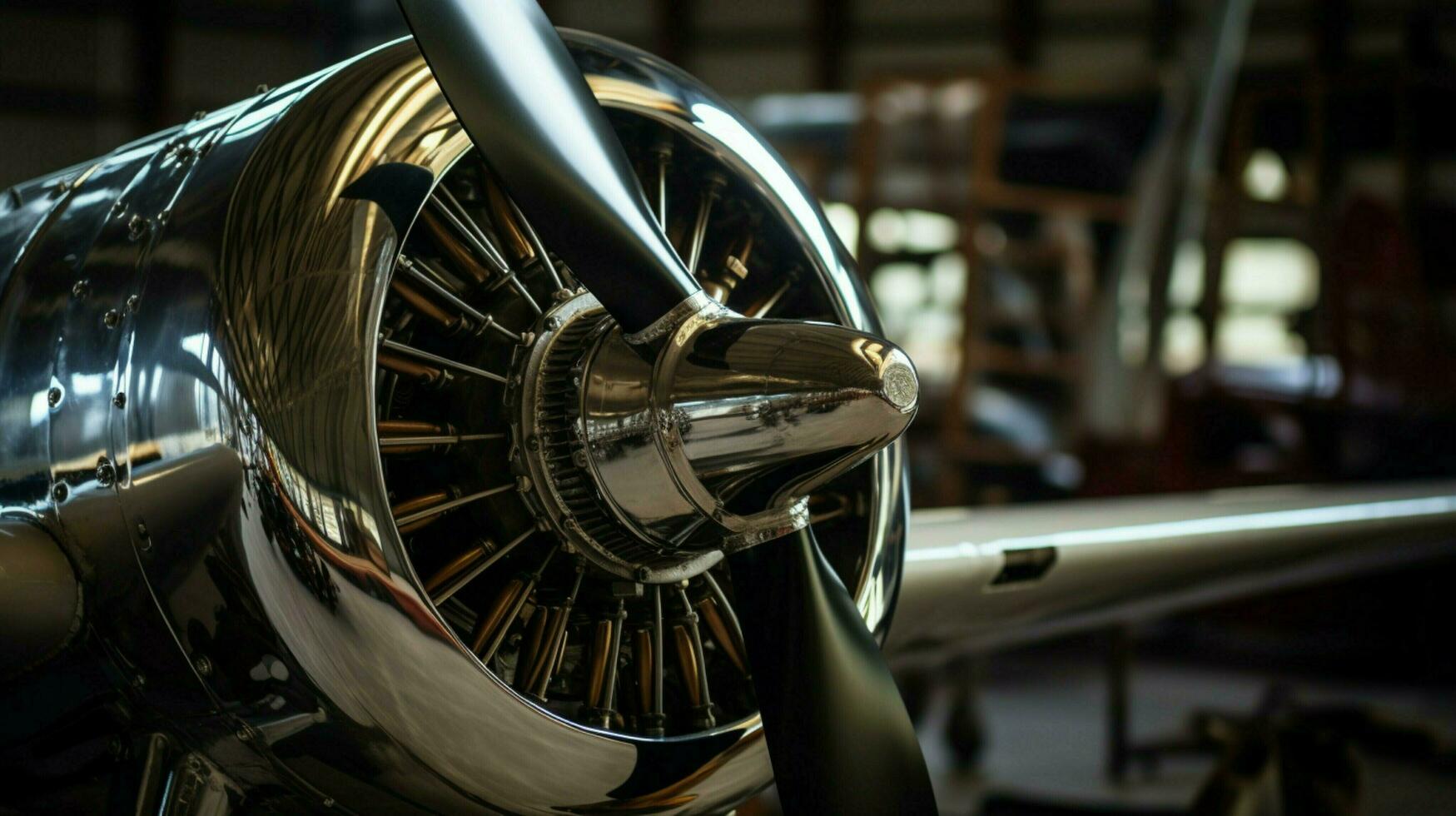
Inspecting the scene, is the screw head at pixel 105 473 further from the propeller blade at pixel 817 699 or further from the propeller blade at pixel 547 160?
the propeller blade at pixel 817 699

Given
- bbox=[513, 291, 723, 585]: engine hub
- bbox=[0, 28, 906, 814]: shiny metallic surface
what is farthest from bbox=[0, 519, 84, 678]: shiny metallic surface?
bbox=[513, 291, 723, 585]: engine hub

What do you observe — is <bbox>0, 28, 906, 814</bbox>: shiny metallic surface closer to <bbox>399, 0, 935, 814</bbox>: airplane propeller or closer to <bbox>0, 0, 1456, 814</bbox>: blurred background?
<bbox>399, 0, 935, 814</bbox>: airplane propeller

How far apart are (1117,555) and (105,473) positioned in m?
1.42

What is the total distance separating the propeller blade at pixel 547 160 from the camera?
2.92ft

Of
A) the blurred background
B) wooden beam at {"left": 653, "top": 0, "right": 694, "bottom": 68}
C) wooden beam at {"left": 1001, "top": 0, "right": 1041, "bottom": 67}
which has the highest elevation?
wooden beam at {"left": 653, "top": 0, "right": 694, "bottom": 68}

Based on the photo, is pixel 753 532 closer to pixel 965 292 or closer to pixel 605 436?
pixel 605 436

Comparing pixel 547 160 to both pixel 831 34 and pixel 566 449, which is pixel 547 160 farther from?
pixel 831 34

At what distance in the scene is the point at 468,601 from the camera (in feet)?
3.46

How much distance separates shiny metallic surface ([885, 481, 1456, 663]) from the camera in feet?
Answer: 5.40

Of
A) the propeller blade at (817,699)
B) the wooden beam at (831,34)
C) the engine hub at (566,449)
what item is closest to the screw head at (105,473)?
the engine hub at (566,449)

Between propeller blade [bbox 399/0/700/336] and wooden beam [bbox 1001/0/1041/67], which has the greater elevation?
wooden beam [bbox 1001/0/1041/67]

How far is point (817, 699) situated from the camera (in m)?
0.96

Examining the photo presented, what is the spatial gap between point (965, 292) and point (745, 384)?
17.6 ft

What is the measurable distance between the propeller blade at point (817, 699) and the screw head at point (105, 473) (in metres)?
0.45
